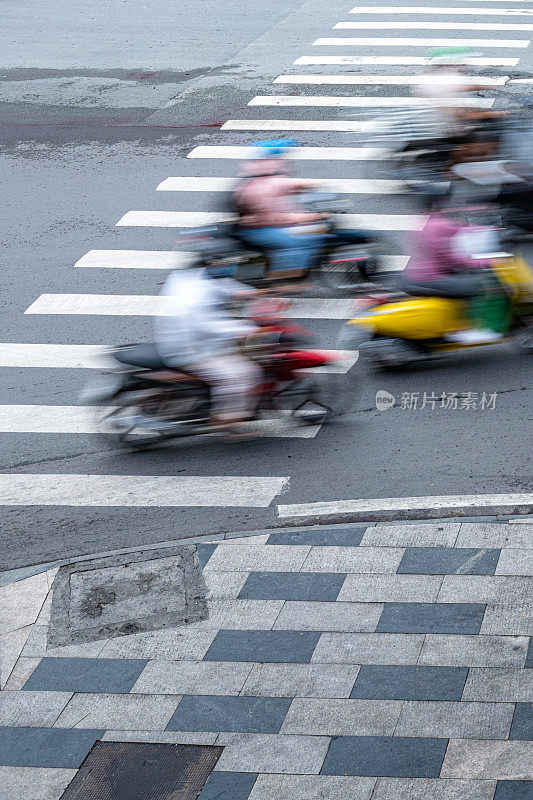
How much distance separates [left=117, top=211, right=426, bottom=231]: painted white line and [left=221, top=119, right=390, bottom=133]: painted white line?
3.64 meters

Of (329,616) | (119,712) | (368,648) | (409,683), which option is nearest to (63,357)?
(329,616)

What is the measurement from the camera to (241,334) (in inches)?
371

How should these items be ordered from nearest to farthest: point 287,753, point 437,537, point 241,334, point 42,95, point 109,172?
point 287,753, point 437,537, point 241,334, point 109,172, point 42,95

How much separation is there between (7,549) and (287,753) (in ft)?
11.0

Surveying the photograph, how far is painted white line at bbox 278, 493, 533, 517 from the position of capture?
27.6 ft

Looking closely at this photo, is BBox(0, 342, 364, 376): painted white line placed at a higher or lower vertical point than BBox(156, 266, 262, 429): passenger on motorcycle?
lower

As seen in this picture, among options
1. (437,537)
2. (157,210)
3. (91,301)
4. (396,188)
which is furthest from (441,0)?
(437,537)

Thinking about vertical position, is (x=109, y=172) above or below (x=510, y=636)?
above

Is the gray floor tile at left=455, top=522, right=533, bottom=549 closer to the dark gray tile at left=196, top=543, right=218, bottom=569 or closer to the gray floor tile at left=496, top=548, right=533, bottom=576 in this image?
the gray floor tile at left=496, top=548, right=533, bottom=576

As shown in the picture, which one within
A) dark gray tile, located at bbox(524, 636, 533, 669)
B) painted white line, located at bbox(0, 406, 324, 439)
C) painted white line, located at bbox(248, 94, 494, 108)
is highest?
painted white line, located at bbox(248, 94, 494, 108)

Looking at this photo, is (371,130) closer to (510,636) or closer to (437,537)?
(437,537)

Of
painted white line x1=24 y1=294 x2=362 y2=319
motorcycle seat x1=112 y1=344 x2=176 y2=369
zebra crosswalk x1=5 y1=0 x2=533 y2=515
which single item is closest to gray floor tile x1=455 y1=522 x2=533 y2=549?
zebra crosswalk x1=5 y1=0 x2=533 y2=515

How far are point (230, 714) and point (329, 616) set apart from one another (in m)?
1.14

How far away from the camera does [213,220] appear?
1435 centimetres
